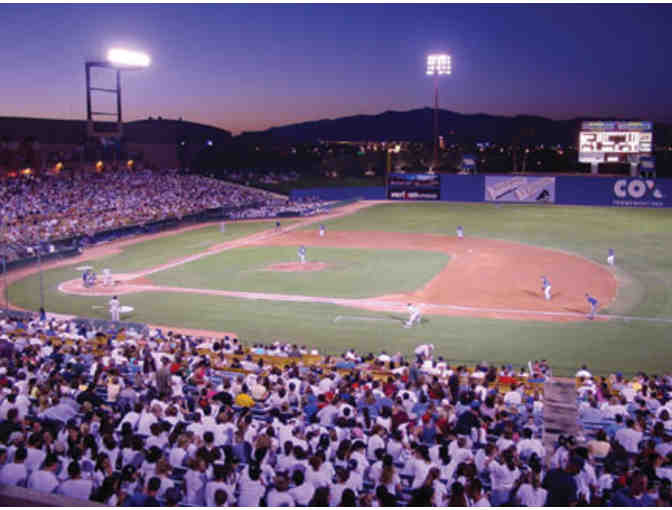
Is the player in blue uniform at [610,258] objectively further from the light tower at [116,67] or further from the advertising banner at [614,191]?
the advertising banner at [614,191]

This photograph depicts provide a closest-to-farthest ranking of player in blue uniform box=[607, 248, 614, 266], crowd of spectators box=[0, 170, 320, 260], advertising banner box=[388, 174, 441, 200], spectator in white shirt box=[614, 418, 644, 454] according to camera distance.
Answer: spectator in white shirt box=[614, 418, 644, 454]
player in blue uniform box=[607, 248, 614, 266]
crowd of spectators box=[0, 170, 320, 260]
advertising banner box=[388, 174, 441, 200]

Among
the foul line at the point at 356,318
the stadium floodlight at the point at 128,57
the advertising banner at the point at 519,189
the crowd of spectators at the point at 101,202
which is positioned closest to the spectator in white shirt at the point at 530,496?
the foul line at the point at 356,318

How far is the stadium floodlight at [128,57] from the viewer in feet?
119

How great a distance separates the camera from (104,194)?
2328 inches

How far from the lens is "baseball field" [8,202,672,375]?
76.0 ft

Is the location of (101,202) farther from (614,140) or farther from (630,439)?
(630,439)

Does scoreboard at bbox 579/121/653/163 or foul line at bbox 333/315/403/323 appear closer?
foul line at bbox 333/315/403/323

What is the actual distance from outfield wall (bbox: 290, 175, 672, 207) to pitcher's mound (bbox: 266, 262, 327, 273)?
1602 inches

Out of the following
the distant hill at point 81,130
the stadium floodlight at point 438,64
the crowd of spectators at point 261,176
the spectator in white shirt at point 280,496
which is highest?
the stadium floodlight at point 438,64

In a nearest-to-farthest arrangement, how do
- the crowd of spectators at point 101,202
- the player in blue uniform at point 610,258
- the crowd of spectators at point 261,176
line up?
the player in blue uniform at point 610,258 → the crowd of spectators at point 101,202 → the crowd of spectators at point 261,176

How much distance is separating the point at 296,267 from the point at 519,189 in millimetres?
42674

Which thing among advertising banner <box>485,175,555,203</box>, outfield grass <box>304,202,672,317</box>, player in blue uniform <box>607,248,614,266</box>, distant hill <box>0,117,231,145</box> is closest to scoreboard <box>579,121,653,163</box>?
outfield grass <box>304,202,672,317</box>

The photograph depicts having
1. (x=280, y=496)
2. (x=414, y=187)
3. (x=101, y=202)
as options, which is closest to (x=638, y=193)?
(x=414, y=187)

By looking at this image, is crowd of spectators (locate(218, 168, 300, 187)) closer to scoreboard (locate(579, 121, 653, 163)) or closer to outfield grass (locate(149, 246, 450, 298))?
scoreboard (locate(579, 121, 653, 163))
